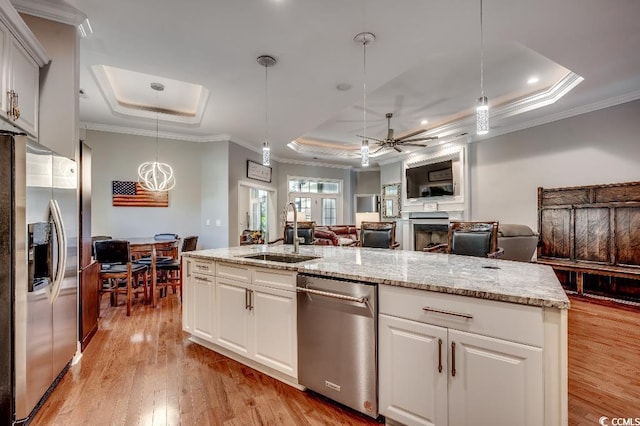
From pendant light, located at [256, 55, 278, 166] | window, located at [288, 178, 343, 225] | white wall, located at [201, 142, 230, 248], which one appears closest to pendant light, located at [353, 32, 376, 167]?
pendant light, located at [256, 55, 278, 166]

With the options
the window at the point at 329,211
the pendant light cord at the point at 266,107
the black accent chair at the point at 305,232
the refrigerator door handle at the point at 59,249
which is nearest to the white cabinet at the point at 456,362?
the refrigerator door handle at the point at 59,249


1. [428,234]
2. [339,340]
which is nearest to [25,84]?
[339,340]

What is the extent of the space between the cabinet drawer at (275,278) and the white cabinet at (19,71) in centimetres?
186

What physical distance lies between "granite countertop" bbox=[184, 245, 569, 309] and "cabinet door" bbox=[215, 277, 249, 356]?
229 millimetres

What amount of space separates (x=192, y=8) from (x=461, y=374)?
294 centimetres

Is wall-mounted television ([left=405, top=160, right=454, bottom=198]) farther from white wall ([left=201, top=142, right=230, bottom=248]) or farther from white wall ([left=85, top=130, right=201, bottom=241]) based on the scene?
white wall ([left=85, top=130, right=201, bottom=241])

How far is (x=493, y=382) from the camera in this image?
1.37 meters

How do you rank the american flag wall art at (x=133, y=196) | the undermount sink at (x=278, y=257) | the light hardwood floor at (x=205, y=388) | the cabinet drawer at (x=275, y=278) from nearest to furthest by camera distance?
the light hardwood floor at (x=205, y=388)
the cabinet drawer at (x=275, y=278)
the undermount sink at (x=278, y=257)
the american flag wall art at (x=133, y=196)

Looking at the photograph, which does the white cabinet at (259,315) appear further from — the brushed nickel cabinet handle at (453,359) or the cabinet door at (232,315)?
the brushed nickel cabinet handle at (453,359)

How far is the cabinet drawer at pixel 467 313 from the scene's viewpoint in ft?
4.24

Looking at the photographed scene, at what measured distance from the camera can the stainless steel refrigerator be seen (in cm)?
164

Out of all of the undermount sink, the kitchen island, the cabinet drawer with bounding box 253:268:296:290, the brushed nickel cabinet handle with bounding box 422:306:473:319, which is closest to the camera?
the kitchen island

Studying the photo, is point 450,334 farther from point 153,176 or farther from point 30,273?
point 153,176

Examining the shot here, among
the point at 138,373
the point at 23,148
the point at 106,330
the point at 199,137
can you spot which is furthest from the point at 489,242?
the point at 199,137
